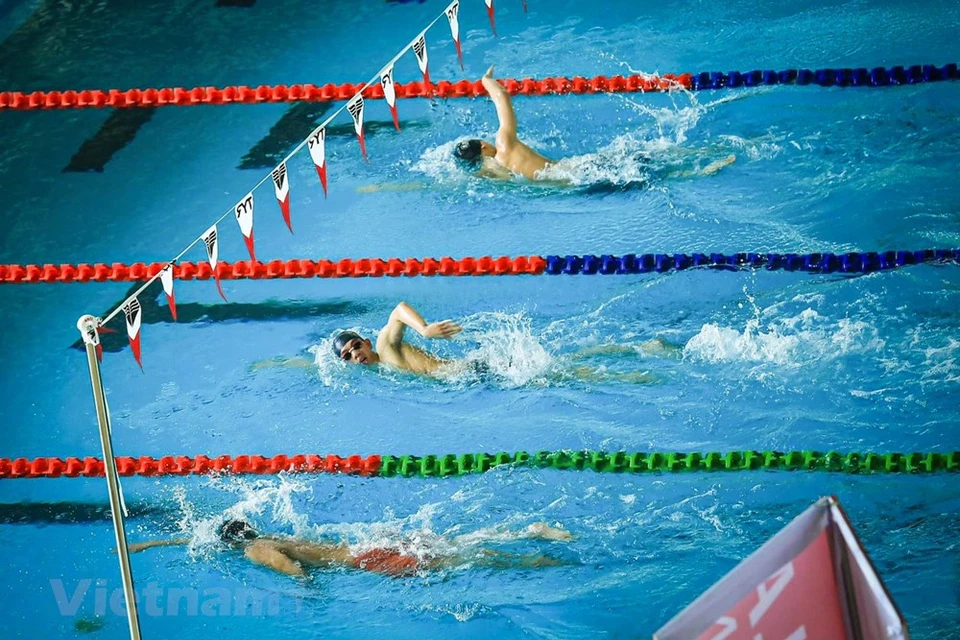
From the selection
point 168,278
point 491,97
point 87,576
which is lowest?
point 87,576

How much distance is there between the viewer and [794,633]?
2795 millimetres

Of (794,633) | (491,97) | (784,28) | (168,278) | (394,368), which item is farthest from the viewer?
(784,28)

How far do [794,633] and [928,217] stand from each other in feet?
9.87

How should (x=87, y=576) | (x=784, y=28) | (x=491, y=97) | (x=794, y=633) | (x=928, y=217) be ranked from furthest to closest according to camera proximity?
(x=784, y=28), (x=491, y=97), (x=928, y=217), (x=87, y=576), (x=794, y=633)

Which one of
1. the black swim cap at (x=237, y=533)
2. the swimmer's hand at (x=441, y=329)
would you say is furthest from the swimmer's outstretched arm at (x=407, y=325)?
the black swim cap at (x=237, y=533)

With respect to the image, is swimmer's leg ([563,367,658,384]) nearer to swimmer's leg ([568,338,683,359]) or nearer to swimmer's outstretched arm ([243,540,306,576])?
swimmer's leg ([568,338,683,359])

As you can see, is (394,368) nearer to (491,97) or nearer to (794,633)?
(491,97)

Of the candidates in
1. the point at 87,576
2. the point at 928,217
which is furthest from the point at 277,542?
the point at 928,217

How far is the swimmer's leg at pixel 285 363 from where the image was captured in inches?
199

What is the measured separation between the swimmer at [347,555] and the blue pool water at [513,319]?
0.04 m

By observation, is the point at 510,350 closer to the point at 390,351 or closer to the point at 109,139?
the point at 390,351

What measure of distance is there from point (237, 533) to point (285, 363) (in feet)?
2.77

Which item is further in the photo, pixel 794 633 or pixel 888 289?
pixel 888 289

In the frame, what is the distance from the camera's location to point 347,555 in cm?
435
